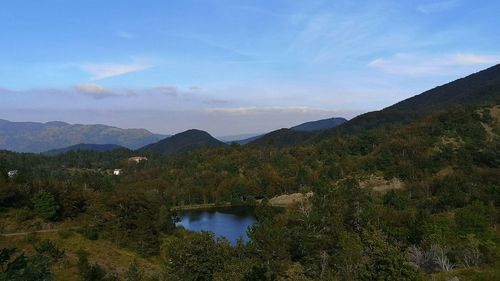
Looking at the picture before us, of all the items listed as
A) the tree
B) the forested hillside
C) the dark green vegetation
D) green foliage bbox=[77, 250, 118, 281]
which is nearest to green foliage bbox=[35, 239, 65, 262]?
the dark green vegetation

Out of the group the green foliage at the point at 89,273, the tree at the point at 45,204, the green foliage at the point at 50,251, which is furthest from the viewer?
the tree at the point at 45,204

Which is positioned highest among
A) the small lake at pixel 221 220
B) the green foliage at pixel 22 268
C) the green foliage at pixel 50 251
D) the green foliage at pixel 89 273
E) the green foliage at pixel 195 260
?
the green foliage at pixel 22 268

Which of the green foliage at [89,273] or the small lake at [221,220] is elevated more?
the green foliage at [89,273]

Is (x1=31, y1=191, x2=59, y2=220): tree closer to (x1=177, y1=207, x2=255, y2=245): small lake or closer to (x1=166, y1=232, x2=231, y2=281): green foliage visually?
(x1=177, y1=207, x2=255, y2=245): small lake

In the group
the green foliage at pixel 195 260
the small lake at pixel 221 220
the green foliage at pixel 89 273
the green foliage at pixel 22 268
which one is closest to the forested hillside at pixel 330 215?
the green foliage at pixel 195 260

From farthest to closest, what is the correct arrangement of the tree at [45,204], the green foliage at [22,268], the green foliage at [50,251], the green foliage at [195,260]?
the tree at [45,204]
the green foliage at [50,251]
the green foliage at [195,260]
the green foliage at [22,268]

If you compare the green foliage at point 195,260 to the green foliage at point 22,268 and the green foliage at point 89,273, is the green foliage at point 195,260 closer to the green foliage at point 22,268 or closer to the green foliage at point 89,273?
the green foliage at point 89,273

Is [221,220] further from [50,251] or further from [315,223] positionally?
[50,251]
